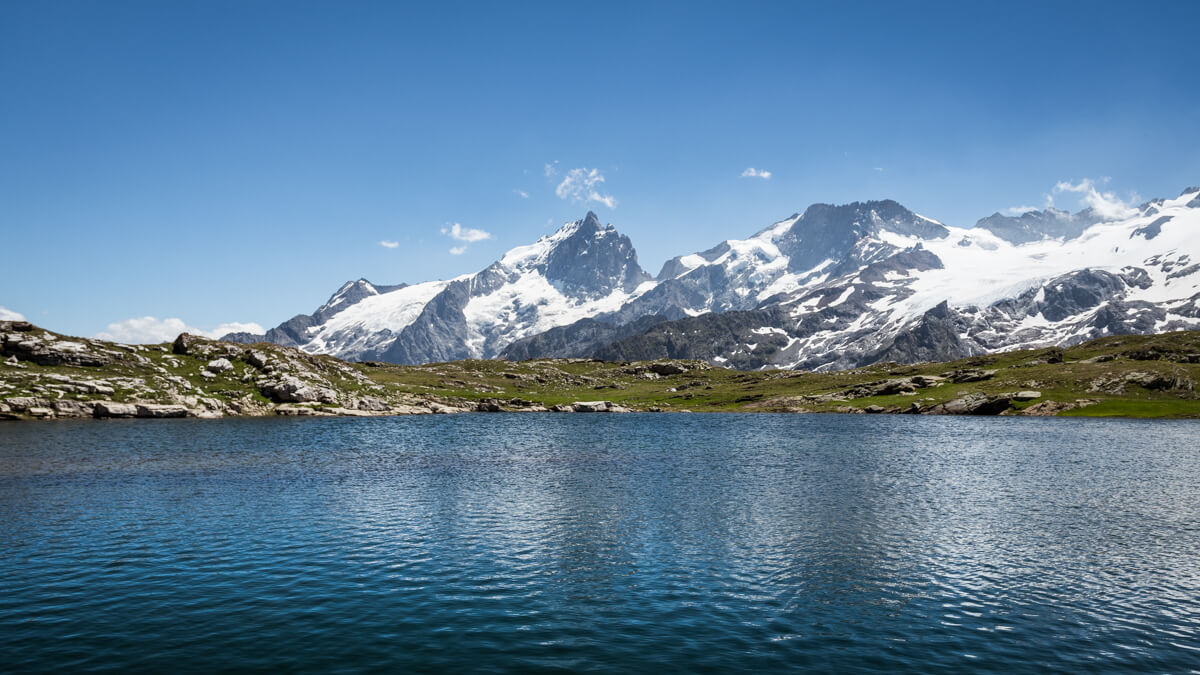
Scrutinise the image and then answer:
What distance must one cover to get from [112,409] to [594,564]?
136 metres

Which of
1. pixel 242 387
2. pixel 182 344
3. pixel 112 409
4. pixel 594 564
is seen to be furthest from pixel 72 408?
pixel 594 564

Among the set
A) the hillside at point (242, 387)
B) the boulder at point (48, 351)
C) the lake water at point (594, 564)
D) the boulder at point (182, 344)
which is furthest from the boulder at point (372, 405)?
the lake water at point (594, 564)

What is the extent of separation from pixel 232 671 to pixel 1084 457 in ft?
337

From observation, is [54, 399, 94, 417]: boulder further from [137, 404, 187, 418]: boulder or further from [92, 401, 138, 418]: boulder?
[137, 404, 187, 418]: boulder

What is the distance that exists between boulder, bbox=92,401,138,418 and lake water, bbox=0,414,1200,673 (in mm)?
51910

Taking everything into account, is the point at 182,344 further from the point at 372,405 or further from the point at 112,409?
the point at 372,405

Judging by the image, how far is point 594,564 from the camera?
40594 millimetres

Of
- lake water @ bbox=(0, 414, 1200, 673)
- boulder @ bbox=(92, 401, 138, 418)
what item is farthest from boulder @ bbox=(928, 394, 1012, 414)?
boulder @ bbox=(92, 401, 138, 418)

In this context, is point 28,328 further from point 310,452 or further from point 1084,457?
point 1084,457

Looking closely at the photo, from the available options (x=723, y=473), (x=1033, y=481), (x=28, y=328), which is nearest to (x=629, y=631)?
(x=723, y=473)

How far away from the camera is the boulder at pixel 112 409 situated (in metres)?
135

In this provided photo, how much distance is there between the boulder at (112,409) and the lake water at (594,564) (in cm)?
5191

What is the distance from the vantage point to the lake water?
27.4m

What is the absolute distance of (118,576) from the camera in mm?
36688
